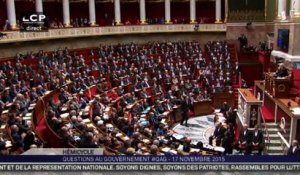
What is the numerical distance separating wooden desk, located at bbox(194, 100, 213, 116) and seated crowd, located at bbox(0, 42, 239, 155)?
27cm

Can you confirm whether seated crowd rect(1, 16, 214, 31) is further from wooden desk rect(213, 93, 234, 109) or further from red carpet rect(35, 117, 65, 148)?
red carpet rect(35, 117, 65, 148)

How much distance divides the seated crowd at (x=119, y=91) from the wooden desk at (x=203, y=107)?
270mm

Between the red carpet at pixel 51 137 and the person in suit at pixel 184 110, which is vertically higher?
the red carpet at pixel 51 137

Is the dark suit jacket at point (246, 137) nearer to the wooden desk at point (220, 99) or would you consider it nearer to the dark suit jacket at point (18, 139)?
the dark suit jacket at point (18, 139)

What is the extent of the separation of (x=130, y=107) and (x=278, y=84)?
5.98 meters

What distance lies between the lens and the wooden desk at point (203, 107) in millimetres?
22920

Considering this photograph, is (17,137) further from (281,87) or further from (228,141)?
(281,87)

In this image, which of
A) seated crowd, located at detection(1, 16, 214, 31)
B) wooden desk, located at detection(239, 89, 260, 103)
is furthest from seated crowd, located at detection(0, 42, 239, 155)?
seated crowd, located at detection(1, 16, 214, 31)

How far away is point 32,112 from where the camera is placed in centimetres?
1477

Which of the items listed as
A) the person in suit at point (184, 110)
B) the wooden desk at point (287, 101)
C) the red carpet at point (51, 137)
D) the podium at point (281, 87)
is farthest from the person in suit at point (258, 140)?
the person in suit at point (184, 110)

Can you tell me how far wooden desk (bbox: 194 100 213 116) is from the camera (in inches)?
902

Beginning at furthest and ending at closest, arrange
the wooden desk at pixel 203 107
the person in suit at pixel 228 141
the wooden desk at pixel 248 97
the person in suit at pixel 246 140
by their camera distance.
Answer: the wooden desk at pixel 203 107 → the wooden desk at pixel 248 97 → the person in suit at pixel 228 141 → the person in suit at pixel 246 140

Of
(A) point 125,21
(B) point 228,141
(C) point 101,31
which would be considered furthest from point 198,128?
(A) point 125,21

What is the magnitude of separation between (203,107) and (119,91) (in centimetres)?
511
